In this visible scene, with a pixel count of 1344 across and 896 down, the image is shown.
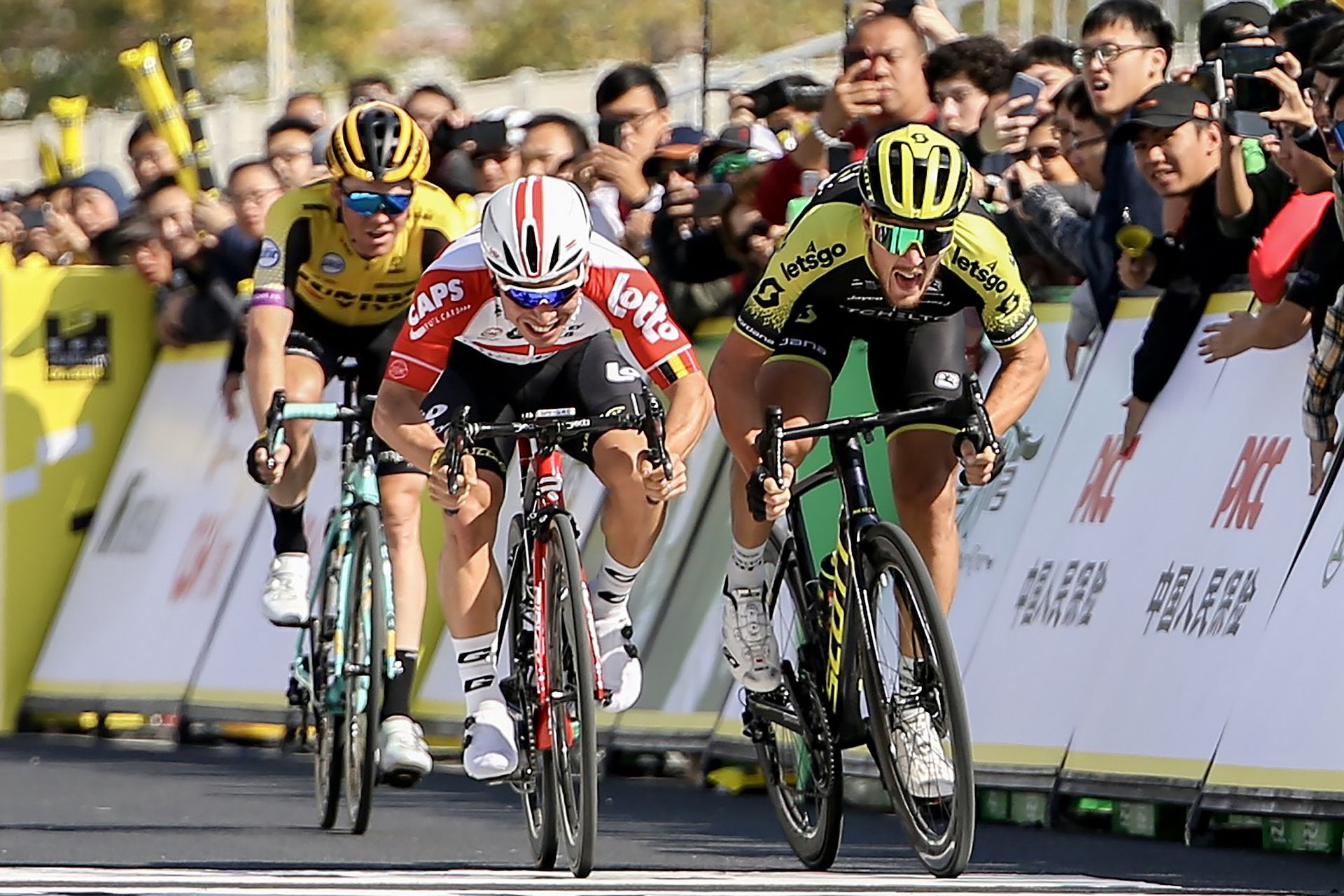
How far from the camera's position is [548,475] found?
858 centimetres

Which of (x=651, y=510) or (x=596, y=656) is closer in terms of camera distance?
(x=596, y=656)

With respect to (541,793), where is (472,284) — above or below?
above

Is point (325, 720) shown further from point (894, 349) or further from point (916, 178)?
point (916, 178)

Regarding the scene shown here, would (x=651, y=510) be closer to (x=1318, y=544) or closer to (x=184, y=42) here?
(x=1318, y=544)

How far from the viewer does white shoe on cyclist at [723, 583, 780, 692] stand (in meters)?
8.77

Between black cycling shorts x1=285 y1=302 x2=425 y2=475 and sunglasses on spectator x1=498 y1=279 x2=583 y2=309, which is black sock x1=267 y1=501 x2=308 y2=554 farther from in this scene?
sunglasses on spectator x1=498 y1=279 x2=583 y2=309

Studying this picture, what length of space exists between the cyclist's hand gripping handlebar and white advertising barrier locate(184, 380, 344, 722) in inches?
236

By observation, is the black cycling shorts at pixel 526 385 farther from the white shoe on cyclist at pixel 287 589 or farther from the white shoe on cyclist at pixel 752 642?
the white shoe on cyclist at pixel 287 589

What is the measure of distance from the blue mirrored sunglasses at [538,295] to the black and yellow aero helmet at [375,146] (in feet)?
6.49

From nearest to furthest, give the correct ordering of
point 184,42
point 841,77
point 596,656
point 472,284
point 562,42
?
point 596,656 → point 472,284 → point 841,77 → point 184,42 → point 562,42

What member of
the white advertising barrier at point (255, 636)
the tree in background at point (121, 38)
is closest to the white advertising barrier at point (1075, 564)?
the white advertising barrier at point (255, 636)

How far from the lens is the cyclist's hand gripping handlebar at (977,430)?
7.73 meters

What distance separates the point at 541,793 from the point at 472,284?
5.06 feet

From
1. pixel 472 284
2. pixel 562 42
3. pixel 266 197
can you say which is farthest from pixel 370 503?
pixel 562 42
